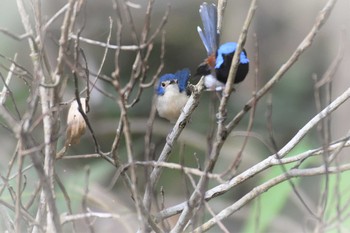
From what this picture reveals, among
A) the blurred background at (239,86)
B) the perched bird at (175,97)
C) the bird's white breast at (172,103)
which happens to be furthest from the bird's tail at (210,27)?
the blurred background at (239,86)

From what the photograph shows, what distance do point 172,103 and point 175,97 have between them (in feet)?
0.13

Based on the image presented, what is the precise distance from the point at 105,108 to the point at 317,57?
209cm

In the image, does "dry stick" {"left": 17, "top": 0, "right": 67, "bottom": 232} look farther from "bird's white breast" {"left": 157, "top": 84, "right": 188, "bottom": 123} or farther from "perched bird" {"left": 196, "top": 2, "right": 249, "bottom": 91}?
"bird's white breast" {"left": 157, "top": 84, "right": 188, "bottom": 123}

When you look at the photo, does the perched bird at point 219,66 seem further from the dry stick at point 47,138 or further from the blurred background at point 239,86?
the blurred background at point 239,86

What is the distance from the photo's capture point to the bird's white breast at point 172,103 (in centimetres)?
328

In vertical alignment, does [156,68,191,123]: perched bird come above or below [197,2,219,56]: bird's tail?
below

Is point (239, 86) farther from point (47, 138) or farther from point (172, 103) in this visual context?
point (47, 138)

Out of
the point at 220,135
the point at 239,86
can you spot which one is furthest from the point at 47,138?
the point at 239,86

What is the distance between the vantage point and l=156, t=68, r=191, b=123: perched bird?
128 inches

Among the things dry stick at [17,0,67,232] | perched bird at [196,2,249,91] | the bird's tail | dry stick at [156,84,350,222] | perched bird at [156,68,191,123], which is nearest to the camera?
dry stick at [17,0,67,232]

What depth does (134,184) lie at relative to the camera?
177 centimetres

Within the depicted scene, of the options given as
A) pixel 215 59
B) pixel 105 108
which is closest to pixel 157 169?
pixel 215 59

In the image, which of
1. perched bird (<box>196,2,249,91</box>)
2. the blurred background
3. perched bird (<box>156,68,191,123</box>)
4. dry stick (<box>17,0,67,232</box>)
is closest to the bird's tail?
perched bird (<box>196,2,249,91</box>)

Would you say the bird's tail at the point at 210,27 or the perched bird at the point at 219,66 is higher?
the bird's tail at the point at 210,27
